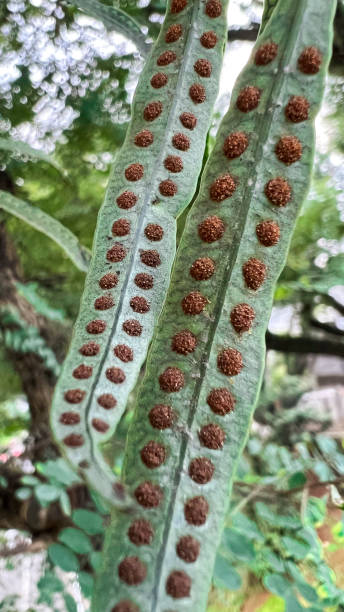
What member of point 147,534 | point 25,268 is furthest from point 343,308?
point 147,534

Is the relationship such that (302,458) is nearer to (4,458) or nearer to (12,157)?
(4,458)

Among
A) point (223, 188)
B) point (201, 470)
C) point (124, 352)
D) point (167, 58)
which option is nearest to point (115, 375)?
point (124, 352)

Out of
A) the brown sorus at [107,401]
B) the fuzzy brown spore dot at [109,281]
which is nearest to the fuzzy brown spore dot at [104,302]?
the fuzzy brown spore dot at [109,281]

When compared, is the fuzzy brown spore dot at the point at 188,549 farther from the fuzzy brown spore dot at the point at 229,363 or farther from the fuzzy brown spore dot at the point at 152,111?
the fuzzy brown spore dot at the point at 152,111

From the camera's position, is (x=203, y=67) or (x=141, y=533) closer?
(x=141, y=533)

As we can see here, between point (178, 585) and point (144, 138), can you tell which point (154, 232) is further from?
point (178, 585)
